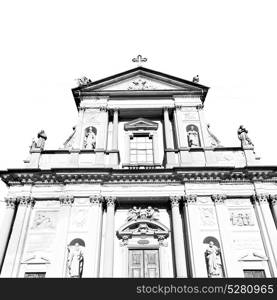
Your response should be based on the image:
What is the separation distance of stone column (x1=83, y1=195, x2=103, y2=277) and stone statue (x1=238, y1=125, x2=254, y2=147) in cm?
726

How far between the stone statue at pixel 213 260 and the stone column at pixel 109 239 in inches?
139

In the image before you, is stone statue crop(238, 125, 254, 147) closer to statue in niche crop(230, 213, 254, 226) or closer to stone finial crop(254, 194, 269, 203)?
stone finial crop(254, 194, 269, 203)

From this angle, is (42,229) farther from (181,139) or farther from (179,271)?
(181,139)

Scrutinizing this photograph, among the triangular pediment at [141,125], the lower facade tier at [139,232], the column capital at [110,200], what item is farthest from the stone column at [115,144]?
the column capital at [110,200]

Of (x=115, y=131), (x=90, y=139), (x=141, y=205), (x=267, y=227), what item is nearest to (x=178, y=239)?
(x=141, y=205)

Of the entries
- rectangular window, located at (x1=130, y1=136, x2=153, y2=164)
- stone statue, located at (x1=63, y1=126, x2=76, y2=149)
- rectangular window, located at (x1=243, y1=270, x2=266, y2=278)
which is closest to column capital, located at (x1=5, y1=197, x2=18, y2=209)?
stone statue, located at (x1=63, y1=126, x2=76, y2=149)

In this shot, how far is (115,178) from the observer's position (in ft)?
46.4

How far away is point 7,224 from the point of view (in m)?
13.0

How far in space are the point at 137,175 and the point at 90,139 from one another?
342 cm

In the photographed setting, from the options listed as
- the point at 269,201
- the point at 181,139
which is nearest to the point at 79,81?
the point at 181,139

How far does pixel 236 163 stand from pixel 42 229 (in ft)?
29.2

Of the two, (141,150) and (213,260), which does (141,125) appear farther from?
(213,260)

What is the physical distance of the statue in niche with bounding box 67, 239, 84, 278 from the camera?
1152cm
